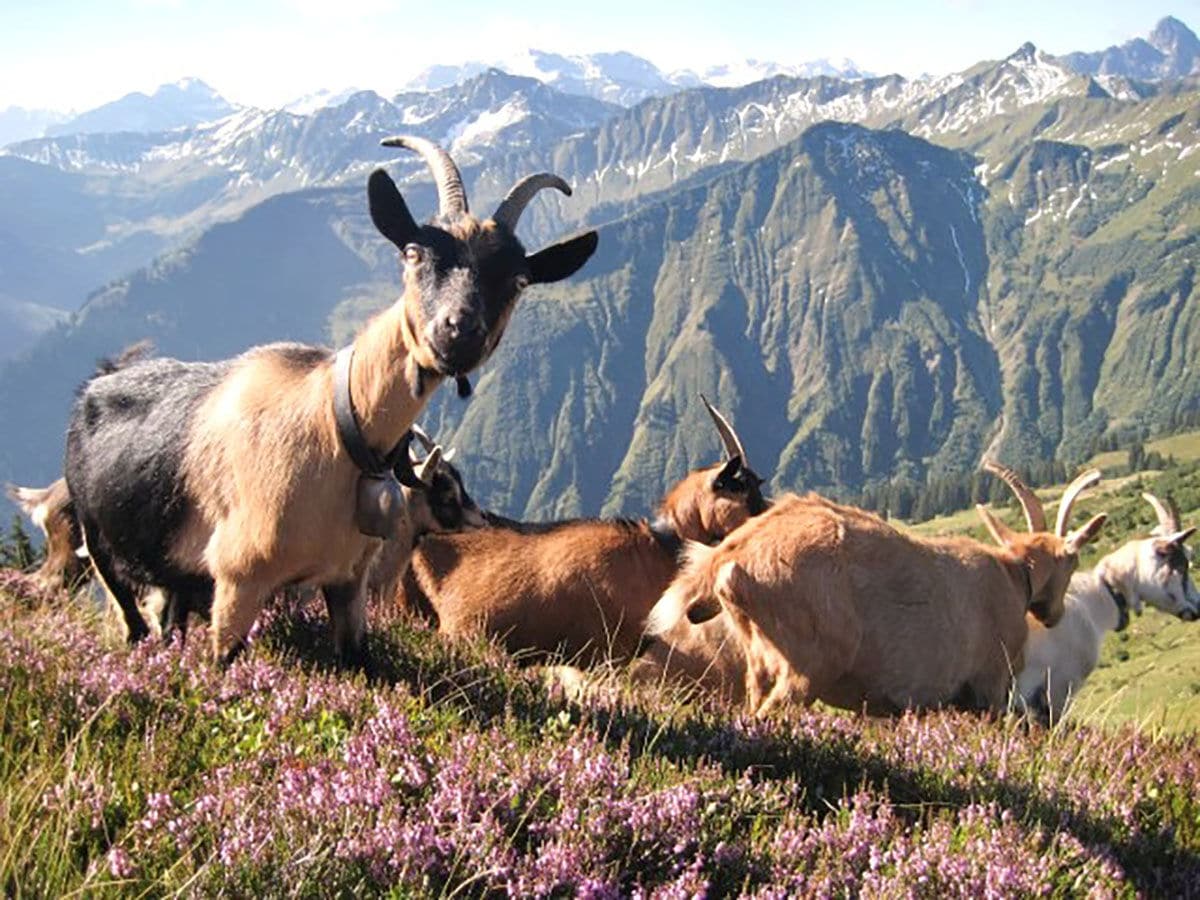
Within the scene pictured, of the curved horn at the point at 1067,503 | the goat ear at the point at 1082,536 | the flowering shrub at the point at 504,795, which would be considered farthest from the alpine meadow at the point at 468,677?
the curved horn at the point at 1067,503

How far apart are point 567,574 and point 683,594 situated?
6.58 feet

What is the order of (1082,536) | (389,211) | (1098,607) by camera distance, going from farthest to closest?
1. (1098,607)
2. (1082,536)
3. (389,211)

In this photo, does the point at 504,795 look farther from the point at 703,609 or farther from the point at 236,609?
the point at 703,609

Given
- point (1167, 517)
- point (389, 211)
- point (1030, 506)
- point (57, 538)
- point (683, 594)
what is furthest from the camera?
point (1167, 517)

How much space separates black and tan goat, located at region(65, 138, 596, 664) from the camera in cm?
610

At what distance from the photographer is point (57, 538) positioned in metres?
10.8

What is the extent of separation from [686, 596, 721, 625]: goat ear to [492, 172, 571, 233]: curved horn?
3693mm

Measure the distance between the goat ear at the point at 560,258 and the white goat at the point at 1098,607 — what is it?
9.49 meters

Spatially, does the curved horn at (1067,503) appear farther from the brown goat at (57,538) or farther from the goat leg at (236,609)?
the brown goat at (57,538)

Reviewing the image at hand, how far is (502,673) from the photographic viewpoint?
22.4 ft

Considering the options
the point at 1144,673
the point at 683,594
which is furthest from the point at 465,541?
the point at 1144,673

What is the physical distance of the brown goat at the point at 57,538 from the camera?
10.4 meters

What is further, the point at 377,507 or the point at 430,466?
the point at 430,466

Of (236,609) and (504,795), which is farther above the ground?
(504,795)
